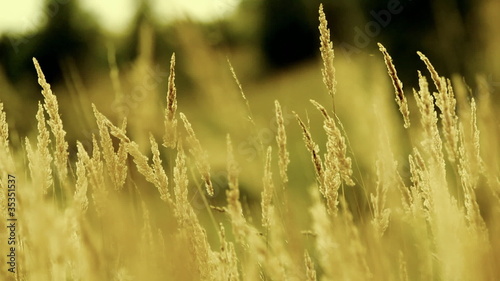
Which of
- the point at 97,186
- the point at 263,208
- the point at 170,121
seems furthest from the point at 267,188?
the point at 97,186

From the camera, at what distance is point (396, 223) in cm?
162

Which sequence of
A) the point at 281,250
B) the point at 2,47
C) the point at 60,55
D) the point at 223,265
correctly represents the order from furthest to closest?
the point at 60,55 → the point at 2,47 → the point at 223,265 → the point at 281,250

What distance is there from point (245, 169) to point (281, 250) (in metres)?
1.93

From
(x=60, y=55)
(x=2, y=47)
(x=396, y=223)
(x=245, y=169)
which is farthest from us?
(x=60, y=55)

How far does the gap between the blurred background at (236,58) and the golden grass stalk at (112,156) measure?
67 mm

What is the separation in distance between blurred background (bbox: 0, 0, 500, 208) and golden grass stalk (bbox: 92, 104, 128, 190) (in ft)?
0.22

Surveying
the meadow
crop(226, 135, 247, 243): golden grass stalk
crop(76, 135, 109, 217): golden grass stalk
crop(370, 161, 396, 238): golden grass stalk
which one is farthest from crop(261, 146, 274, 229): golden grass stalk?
crop(76, 135, 109, 217): golden grass stalk

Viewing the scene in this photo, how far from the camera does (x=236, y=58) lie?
12.5ft

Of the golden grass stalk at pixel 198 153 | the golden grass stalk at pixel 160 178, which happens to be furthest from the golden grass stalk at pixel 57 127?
the golden grass stalk at pixel 198 153

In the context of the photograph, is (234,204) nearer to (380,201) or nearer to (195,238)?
(195,238)

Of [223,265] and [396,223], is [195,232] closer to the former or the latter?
[223,265]

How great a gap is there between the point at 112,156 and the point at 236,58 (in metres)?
2.12

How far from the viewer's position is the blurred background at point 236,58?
1498mm

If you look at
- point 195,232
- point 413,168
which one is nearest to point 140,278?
point 195,232
